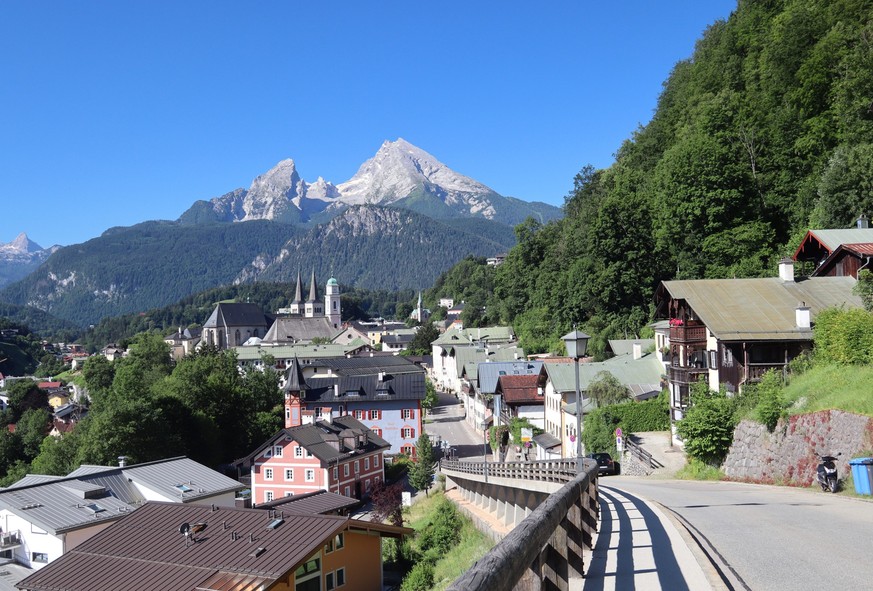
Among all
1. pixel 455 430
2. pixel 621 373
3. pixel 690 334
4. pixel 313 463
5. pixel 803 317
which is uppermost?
pixel 803 317

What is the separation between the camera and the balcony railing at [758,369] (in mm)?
27486

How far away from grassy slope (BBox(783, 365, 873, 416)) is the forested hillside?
17.9 metres

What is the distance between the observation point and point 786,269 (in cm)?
3047

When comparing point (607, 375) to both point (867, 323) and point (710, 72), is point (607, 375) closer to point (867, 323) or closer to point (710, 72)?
point (867, 323)

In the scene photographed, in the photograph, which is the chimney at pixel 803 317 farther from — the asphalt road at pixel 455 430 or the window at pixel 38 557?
the window at pixel 38 557

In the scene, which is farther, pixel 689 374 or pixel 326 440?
pixel 326 440

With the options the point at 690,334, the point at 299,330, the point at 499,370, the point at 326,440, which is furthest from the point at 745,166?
the point at 299,330

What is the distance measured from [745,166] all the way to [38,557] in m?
46.3

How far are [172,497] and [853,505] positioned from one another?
39347mm

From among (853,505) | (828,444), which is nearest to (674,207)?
(828,444)

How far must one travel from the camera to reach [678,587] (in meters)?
6.45

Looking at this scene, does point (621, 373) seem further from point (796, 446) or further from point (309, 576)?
point (309, 576)

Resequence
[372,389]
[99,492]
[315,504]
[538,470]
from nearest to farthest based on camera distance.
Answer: [538,470], [315,504], [99,492], [372,389]

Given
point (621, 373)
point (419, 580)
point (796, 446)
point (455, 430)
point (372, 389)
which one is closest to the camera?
point (796, 446)
